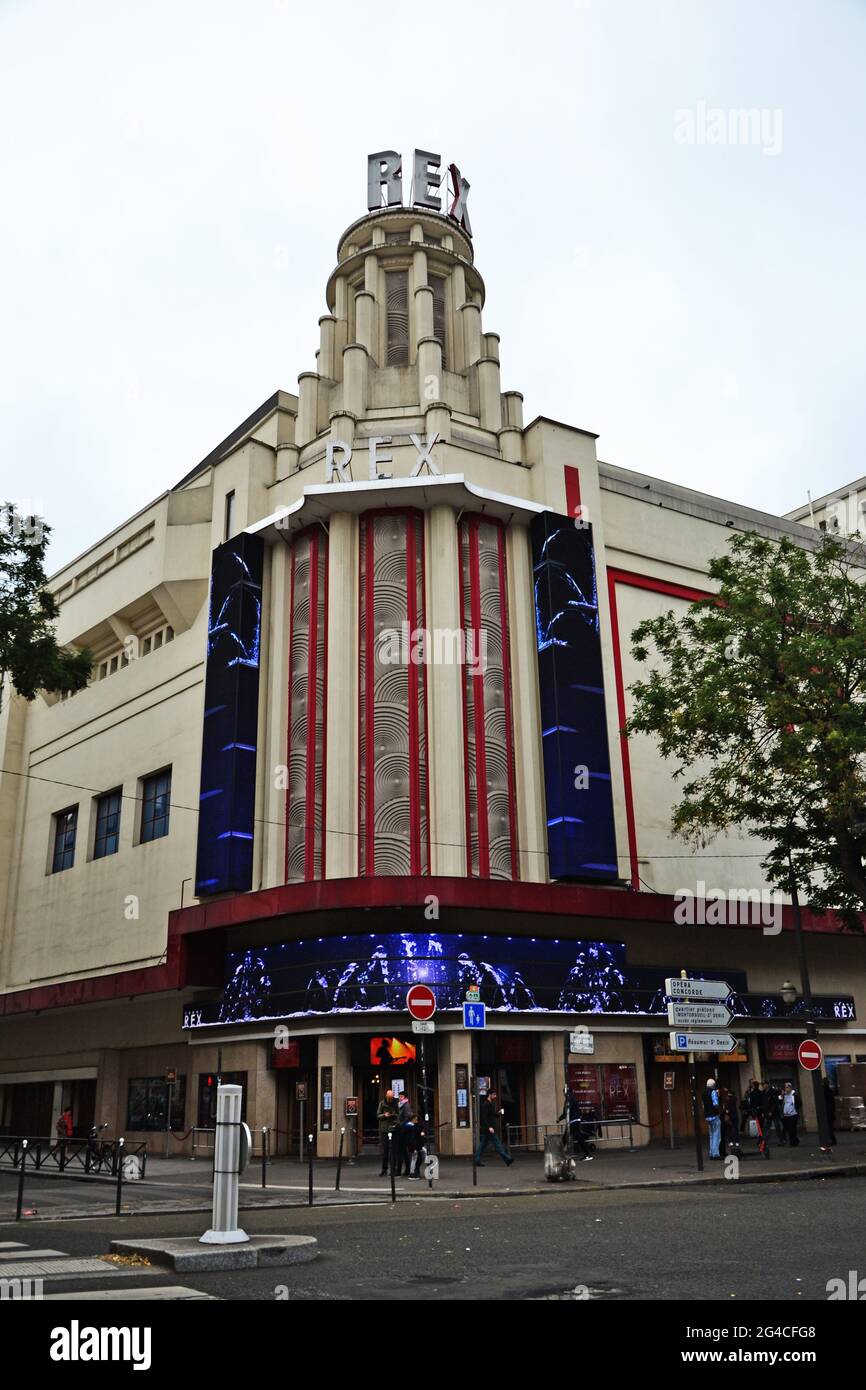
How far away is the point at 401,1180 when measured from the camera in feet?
78.3

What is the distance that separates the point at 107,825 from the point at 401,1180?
24030 mm

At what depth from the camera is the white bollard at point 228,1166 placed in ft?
36.3

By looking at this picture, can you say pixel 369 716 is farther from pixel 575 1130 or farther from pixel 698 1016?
pixel 698 1016

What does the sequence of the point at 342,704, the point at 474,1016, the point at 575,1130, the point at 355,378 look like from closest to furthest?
the point at 474,1016 < the point at 575,1130 < the point at 342,704 < the point at 355,378

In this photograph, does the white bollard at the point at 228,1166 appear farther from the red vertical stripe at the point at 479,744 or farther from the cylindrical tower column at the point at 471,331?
the cylindrical tower column at the point at 471,331

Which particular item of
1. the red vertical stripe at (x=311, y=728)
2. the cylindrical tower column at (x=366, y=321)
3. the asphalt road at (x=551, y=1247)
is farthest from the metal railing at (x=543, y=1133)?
the cylindrical tower column at (x=366, y=321)

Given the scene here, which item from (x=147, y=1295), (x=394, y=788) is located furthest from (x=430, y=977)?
(x=147, y=1295)

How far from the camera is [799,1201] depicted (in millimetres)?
16594

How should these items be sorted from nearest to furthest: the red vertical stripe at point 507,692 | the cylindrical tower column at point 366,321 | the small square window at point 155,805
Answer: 1. the red vertical stripe at point 507,692
2. the small square window at point 155,805
3. the cylindrical tower column at point 366,321

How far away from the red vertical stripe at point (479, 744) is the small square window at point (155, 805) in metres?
12.1

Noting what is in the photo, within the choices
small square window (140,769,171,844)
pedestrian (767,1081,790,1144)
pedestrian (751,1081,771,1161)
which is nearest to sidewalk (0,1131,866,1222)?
pedestrian (751,1081,771,1161)

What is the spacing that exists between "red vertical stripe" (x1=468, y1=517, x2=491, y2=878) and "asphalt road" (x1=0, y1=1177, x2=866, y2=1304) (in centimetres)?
1599

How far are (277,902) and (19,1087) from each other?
75.1 feet

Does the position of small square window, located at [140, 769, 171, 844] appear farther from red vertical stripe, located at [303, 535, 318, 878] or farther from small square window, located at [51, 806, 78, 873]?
red vertical stripe, located at [303, 535, 318, 878]
